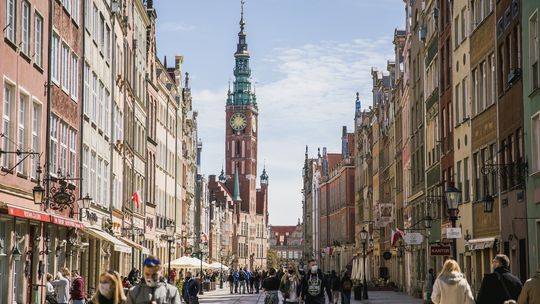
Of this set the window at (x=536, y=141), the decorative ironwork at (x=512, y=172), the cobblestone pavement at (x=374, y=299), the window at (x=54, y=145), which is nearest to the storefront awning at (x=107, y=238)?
the window at (x=54, y=145)

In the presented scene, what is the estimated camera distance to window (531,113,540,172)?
27.4 m

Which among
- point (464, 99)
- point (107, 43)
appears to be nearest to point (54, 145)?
point (107, 43)

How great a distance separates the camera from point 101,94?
42812mm

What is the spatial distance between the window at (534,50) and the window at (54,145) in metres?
13.7

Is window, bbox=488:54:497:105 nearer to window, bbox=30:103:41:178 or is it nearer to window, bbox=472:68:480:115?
window, bbox=472:68:480:115

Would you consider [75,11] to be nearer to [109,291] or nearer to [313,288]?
[313,288]

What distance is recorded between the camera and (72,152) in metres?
35.8

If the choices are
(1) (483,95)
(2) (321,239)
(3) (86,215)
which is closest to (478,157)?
(1) (483,95)

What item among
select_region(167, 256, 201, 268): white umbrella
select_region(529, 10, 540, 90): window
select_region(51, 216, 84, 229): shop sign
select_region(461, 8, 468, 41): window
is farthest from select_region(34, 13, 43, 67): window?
select_region(167, 256, 201, 268): white umbrella

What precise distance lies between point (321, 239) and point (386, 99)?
76218mm

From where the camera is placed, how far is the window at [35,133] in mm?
29127

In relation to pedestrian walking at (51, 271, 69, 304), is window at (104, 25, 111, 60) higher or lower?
higher

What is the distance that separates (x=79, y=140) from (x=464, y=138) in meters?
14.0

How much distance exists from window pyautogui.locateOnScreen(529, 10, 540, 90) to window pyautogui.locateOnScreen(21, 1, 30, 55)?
12.9m
